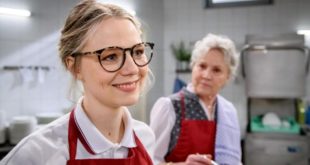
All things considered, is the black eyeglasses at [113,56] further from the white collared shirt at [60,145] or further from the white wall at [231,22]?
the white wall at [231,22]

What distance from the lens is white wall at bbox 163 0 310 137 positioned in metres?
3.20

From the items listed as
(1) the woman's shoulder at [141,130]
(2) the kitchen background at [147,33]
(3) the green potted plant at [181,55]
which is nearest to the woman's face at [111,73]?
(1) the woman's shoulder at [141,130]

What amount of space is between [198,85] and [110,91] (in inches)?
33.9

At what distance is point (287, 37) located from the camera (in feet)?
9.57

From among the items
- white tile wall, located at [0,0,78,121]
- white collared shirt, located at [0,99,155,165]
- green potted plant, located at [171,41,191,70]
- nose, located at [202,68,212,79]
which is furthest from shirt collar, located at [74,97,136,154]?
green potted plant, located at [171,41,191,70]

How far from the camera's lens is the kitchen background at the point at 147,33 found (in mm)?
2406

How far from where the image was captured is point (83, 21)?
2.47ft

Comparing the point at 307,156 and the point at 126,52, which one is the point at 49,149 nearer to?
the point at 126,52

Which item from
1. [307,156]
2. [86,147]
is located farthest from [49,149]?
[307,156]

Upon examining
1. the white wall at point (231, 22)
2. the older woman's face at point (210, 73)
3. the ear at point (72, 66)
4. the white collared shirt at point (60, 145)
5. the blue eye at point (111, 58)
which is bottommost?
the white collared shirt at point (60, 145)

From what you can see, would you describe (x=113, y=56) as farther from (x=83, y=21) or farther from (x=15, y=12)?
(x=15, y=12)

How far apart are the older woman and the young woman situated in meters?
0.60

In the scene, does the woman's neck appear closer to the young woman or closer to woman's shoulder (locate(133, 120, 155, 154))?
the young woman

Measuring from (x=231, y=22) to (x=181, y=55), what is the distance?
26.0 inches
